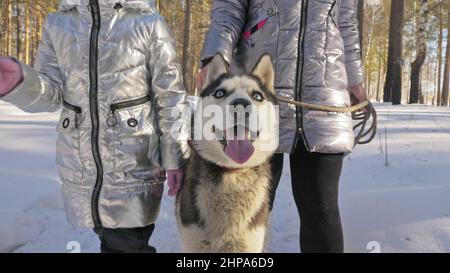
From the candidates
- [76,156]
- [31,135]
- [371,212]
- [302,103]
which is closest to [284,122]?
[302,103]

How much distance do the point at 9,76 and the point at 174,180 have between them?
3.00ft

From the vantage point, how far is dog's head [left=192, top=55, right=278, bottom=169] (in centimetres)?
193

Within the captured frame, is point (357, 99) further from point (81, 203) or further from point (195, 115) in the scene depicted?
point (81, 203)

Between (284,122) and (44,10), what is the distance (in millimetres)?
18074

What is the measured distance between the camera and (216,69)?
205 cm

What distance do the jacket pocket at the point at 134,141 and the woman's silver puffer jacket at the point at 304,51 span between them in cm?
46

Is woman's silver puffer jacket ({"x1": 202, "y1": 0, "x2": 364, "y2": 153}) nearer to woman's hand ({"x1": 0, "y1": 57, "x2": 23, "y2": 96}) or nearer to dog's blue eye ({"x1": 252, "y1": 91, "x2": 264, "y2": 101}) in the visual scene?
dog's blue eye ({"x1": 252, "y1": 91, "x2": 264, "y2": 101})

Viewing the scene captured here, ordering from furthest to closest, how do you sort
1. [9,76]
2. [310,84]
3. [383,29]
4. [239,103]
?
[383,29]
[310,84]
[239,103]
[9,76]

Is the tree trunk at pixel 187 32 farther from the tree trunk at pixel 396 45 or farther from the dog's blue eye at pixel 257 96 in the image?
the dog's blue eye at pixel 257 96

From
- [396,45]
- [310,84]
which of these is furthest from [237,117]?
[396,45]

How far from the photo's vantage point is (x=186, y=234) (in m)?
2.07

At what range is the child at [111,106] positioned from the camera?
1.93 m

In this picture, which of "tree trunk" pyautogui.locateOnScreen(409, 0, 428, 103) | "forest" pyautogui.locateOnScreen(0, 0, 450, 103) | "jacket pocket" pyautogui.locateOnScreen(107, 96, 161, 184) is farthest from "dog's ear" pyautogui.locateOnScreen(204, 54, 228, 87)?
"tree trunk" pyautogui.locateOnScreen(409, 0, 428, 103)

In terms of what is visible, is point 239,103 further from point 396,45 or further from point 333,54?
point 396,45
